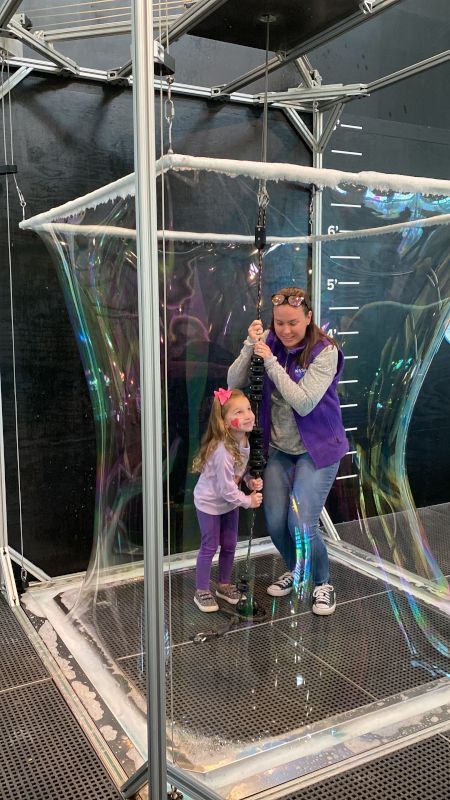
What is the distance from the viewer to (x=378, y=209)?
215 centimetres

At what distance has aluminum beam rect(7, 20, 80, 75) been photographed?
2322 millimetres

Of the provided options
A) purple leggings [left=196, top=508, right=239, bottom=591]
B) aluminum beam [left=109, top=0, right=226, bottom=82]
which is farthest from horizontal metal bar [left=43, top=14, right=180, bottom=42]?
purple leggings [left=196, top=508, right=239, bottom=591]

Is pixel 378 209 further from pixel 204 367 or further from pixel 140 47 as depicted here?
pixel 140 47

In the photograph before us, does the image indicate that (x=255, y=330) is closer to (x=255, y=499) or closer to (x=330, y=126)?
(x=255, y=499)

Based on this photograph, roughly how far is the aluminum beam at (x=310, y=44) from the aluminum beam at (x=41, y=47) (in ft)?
2.12

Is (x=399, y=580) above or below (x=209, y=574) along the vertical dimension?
below

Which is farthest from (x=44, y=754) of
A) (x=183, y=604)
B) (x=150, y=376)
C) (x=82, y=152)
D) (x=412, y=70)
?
(x=412, y=70)

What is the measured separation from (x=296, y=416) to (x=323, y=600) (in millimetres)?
737

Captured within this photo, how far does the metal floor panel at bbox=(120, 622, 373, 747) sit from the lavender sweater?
0.43 m

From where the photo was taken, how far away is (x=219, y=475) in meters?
2.13

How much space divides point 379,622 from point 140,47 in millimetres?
2009

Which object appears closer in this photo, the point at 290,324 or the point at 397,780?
the point at 397,780

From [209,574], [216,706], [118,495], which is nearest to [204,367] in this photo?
[118,495]

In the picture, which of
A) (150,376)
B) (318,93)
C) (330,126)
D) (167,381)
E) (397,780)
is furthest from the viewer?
(330,126)
